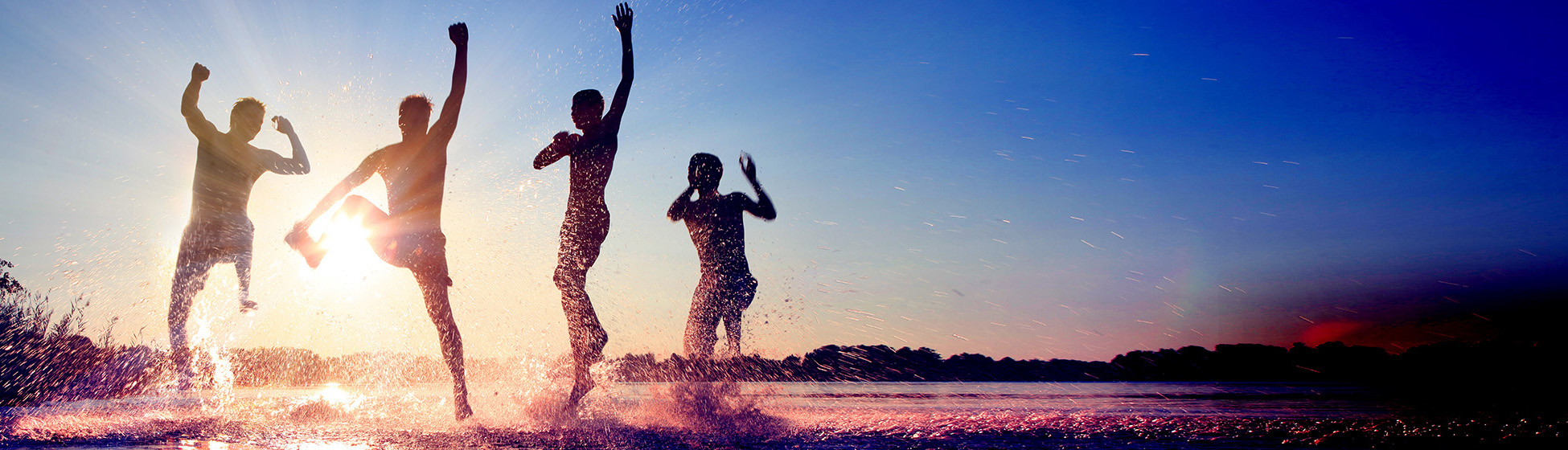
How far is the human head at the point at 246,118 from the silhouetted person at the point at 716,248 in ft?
13.6

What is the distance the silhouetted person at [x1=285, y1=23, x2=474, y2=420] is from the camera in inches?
204

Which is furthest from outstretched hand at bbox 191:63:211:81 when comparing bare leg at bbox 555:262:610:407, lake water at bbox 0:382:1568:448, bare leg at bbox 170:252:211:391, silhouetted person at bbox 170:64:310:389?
bare leg at bbox 555:262:610:407

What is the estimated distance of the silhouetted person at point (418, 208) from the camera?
5.19 meters

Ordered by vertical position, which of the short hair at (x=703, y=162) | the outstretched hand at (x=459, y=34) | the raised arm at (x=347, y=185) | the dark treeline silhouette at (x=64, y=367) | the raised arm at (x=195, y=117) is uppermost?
the outstretched hand at (x=459, y=34)

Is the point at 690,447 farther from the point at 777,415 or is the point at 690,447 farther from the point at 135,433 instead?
the point at 135,433

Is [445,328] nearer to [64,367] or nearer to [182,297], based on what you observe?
[182,297]

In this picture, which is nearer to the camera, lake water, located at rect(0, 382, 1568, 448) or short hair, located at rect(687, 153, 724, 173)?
lake water, located at rect(0, 382, 1568, 448)

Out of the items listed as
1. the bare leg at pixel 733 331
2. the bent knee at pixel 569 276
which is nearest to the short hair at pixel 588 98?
the bent knee at pixel 569 276

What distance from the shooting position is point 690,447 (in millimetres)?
3549

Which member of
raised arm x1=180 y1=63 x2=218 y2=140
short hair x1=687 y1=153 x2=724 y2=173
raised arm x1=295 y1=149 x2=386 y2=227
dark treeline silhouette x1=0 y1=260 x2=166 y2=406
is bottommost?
dark treeline silhouette x1=0 y1=260 x2=166 y2=406

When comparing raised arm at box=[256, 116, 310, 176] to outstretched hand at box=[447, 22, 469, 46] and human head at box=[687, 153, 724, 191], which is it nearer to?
outstretched hand at box=[447, 22, 469, 46]

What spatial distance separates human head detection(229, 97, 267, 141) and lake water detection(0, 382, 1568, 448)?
2.57 meters

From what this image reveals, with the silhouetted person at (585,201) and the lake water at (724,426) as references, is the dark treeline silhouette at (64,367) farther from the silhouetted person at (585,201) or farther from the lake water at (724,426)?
the silhouetted person at (585,201)

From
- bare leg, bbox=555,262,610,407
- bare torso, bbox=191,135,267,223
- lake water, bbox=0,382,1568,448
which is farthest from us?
bare torso, bbox=191,135,267,223
